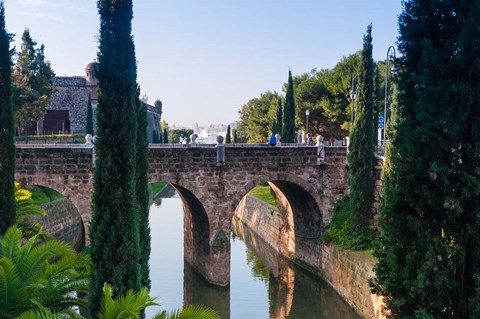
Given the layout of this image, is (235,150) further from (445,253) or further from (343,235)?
(445,253)

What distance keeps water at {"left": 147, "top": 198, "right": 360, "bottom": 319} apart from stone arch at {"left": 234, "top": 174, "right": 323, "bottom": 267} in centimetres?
79

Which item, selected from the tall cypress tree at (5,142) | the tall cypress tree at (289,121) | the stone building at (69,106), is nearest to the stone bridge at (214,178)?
the tall cypress tree at (5,142)

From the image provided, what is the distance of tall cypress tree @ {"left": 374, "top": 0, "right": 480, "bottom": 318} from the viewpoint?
7125 millimetres

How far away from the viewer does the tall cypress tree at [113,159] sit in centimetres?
934

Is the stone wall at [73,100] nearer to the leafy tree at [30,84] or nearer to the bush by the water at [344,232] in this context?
the leafy tree at [30,84]

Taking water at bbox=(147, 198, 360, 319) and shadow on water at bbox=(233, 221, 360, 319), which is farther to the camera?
water at bbox=(147, 198, 360, 319)

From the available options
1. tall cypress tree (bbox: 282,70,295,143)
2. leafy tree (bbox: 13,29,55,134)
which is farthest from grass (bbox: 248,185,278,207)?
leafy tree (bbox: 13,29,55,134)

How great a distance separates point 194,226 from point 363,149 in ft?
26.8

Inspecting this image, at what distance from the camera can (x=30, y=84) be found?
33.3m

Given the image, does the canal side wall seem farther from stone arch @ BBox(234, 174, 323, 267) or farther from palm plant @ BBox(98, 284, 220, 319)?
palm plant @ BBox(98, 284, 220, 319)

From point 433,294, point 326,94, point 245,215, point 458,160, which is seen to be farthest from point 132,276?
point 326,94

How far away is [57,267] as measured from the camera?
8.59 meters

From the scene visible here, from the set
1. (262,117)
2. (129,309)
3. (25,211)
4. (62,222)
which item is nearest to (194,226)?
(62,222)

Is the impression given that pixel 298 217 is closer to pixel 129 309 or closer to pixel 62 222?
pixel 62 222
